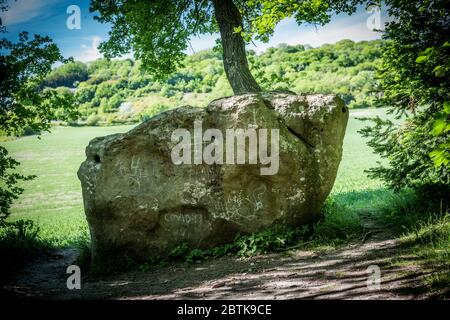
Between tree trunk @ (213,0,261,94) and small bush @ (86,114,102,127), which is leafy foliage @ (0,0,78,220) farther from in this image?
small bush @ (86,114,102,127)

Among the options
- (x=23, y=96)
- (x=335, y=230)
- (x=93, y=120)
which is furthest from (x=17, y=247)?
(x=93, y=120)

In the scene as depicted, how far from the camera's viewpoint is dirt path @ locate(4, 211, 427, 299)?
13.2 feet

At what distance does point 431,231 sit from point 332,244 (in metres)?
1.81

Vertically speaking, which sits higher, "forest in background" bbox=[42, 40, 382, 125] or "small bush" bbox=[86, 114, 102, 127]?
"forest in background" bbox=[42, 40, 382, 125]

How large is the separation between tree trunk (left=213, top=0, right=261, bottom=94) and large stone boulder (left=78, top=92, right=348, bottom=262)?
264 centimetres

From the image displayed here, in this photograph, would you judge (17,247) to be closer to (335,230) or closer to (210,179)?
(210,179)

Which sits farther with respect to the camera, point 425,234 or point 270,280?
point 425,234

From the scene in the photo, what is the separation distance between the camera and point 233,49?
9664 millimetres

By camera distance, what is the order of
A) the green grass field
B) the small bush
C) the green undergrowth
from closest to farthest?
the green undergrowth → the green grass field → the small bush

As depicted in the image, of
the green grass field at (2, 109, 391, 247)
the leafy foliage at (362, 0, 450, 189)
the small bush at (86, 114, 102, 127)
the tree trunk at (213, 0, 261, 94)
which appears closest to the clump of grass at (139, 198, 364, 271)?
the green grass field at (2, 109, 391, 247)

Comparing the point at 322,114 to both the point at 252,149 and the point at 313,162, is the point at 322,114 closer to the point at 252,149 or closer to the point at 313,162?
the point at 313,162

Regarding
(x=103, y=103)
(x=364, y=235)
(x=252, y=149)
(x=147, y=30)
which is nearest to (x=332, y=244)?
(x=364, y=235)

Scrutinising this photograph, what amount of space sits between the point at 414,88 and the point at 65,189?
29.7 metres
